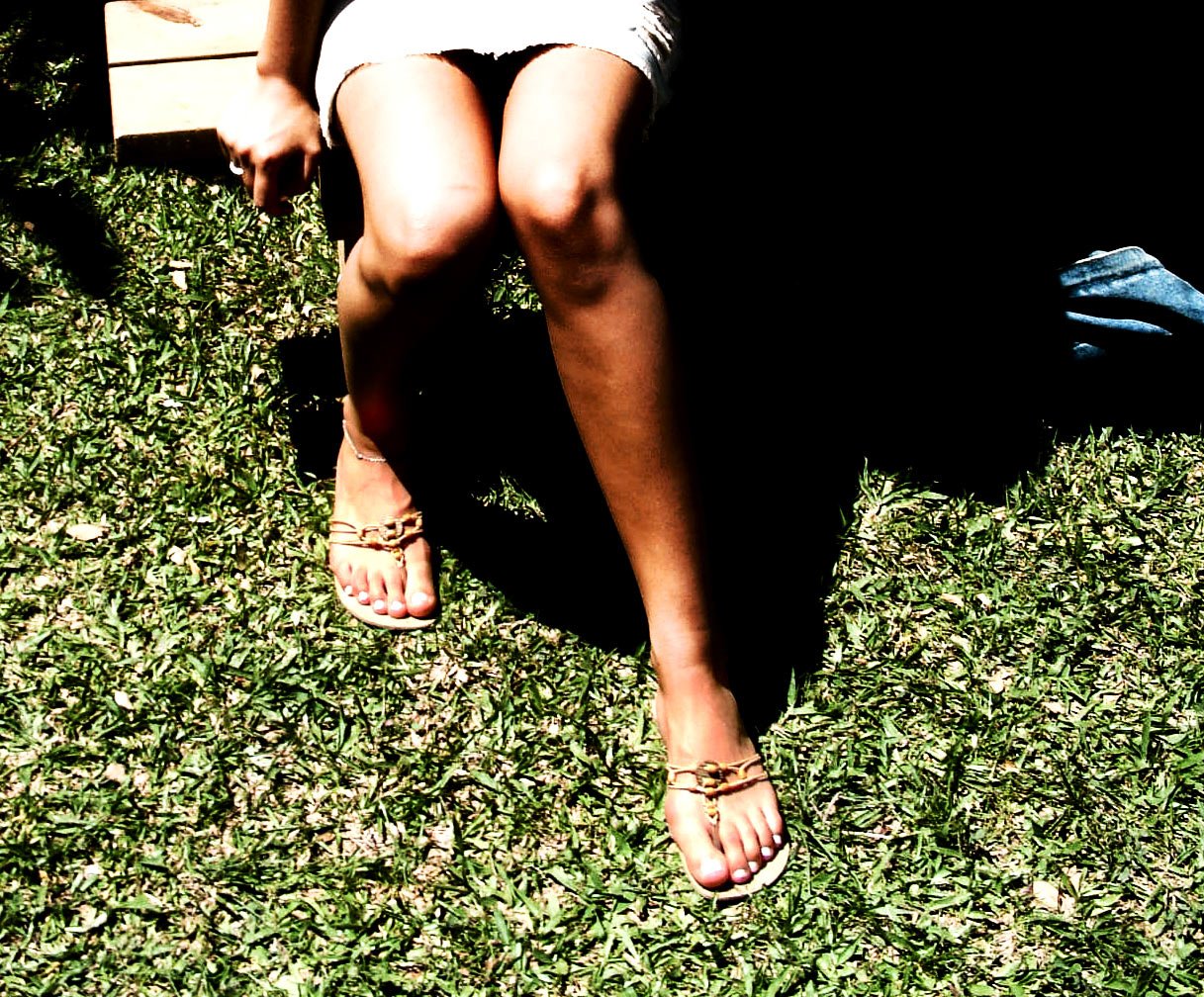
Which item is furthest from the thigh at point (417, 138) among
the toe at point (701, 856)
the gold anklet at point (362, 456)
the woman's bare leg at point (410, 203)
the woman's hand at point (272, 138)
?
the toe at point (701, 856)

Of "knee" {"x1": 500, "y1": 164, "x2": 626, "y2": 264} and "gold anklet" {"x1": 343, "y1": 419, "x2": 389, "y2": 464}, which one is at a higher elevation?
"knee" {"x1": 500, "y1": 164, "x2": 626, "y2": 264}

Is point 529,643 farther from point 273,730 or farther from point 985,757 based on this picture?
point 985,757

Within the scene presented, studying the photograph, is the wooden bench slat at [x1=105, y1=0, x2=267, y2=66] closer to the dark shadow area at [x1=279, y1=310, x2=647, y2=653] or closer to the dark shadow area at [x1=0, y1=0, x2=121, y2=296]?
the dark shadow area at [x1=0, y1=0, x2=121, y2=296]

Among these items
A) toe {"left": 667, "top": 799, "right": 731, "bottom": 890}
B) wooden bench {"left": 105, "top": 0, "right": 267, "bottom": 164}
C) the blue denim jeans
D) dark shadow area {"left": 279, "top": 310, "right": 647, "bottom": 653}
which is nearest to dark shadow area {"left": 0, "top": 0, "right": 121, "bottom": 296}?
wooden bench {"left": 105, "top": 0, "right": 267, "bottom": 164}

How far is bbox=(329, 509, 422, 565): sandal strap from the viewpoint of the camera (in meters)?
3.25

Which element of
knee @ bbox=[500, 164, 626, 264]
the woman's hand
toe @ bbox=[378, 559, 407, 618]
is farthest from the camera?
toe @ bbox=[378, 559, 407, 618]

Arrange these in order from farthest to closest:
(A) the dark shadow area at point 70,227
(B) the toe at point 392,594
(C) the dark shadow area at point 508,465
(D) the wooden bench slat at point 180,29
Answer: (A) the dark shadow area at point 70,227 → (D) the wooden bench slat at point 180,29 → (C) the dark shadow area at point 508,465 → (B) the toe at point 392,594

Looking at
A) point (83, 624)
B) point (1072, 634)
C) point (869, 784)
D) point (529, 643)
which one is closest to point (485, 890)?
point (529, 643)

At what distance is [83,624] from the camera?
3.18 meters

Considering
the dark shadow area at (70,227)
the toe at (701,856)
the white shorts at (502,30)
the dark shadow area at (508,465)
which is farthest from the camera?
the dark shadow area at (70,227)

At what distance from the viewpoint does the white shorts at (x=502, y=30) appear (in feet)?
8.67

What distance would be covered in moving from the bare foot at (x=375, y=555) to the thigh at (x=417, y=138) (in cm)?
76

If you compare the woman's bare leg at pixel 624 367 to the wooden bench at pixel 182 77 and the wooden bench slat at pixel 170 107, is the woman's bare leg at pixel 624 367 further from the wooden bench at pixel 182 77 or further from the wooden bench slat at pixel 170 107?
the wooden bench slat at pixel 170 107

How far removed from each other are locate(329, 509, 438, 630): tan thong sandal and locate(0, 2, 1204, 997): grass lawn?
4 cm
